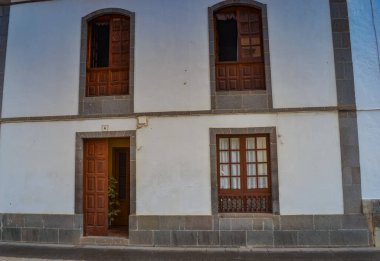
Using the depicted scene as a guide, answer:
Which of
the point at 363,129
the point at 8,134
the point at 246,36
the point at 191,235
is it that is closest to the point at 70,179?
the point at 8,134

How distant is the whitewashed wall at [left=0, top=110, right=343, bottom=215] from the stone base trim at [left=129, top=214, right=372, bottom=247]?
0.19 meters

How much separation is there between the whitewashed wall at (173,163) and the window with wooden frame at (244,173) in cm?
35

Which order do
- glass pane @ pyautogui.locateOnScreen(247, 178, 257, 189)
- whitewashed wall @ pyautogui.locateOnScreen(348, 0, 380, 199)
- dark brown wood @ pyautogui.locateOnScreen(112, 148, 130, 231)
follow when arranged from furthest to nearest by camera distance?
dark brown wood @ pyautogui.locateOnScreen(112, 148, 130, 231) → glass pane @ pyautogui.locateOnScreen(247, 178, 257, 189) → whitewashed wall @ pyautogui.locateOnScreen(348, 0, 380, 199)

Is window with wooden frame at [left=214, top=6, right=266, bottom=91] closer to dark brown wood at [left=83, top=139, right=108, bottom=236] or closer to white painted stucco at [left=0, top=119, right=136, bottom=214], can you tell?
white painted stucco at [left=0, top=119, right=136, bottom=214]

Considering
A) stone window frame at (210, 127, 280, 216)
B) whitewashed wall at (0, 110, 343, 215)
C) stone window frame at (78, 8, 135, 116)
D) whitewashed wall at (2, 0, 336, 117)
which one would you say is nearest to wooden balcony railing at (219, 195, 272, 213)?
stone window frame at (210, 127, 280, 216)

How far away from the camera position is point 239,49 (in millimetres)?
8664

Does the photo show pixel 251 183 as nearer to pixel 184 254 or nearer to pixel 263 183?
pixel 263 183

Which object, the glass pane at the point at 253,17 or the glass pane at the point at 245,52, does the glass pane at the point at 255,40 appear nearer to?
the glass pane at the point at 245,52

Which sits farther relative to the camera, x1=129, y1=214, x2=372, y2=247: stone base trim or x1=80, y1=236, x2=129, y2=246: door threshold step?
x1=80, y1=236, x2=129, y2=246: door threshold step

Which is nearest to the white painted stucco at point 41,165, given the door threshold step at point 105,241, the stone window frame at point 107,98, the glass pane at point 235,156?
the stone window frame at point 107,98

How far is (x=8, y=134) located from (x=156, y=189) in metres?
4.16

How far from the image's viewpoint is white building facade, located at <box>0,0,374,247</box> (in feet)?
25.8

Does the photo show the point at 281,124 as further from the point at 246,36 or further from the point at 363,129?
the point at 246,36

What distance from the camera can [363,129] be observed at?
7883 mm
